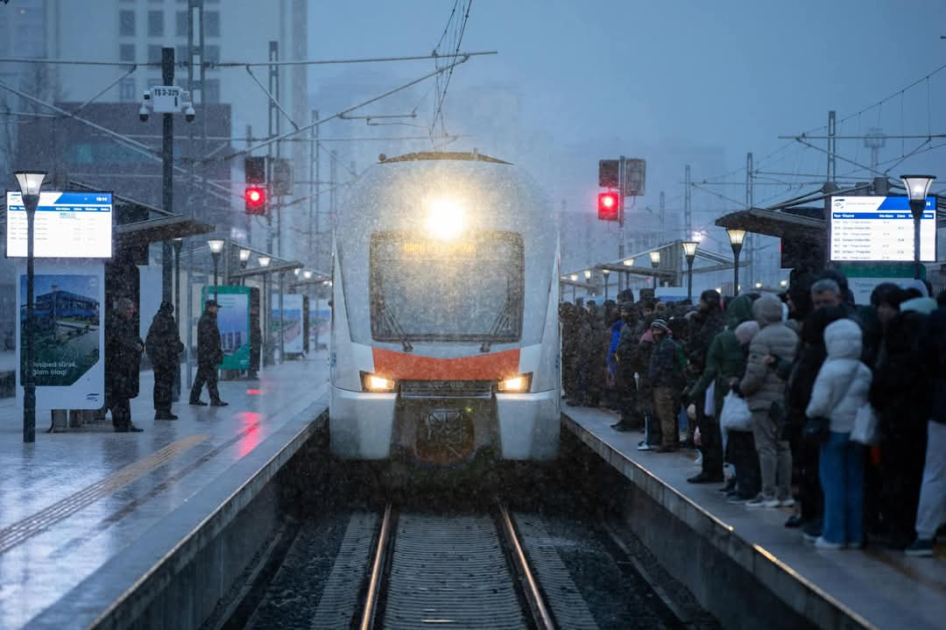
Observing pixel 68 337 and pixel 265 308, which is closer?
pixel 68 337

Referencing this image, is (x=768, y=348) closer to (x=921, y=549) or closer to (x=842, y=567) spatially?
(x=921, y=549)

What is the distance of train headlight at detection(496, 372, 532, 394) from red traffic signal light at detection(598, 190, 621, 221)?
33.4 ft

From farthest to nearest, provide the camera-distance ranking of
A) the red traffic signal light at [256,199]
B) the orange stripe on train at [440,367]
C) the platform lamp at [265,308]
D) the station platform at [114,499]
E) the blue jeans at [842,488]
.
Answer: the platform lamp at [265,308] < the red traffic signal light at [256,199] < the orange stripe on train at [440,367] < the blue jeans at [842,488] < the station platform at [114,499]

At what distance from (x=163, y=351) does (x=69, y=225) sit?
2912mm

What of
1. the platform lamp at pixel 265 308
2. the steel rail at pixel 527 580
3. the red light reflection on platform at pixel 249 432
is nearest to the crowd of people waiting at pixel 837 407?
the steel rail at pixel 527 580

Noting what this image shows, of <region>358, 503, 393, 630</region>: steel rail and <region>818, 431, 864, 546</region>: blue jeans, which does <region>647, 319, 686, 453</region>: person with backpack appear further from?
<region>818, 431, 864, 546</region>: blue jeans

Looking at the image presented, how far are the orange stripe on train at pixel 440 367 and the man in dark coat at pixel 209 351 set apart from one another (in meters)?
7.92

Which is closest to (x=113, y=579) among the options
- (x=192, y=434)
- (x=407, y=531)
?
(x=407, y=531)

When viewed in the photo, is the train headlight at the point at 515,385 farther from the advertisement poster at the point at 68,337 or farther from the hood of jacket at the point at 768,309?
the advertisement poster at the point at 68,337

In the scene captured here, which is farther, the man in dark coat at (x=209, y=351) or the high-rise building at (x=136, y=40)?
the high-rise building at (x=136, y=40)

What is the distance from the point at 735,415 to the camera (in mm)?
8719

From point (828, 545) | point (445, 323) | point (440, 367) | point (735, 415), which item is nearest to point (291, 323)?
point (445, 323)

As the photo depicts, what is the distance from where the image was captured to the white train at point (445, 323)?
12805 millimetres

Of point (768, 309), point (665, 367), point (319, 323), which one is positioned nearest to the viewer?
point (768, 309)
